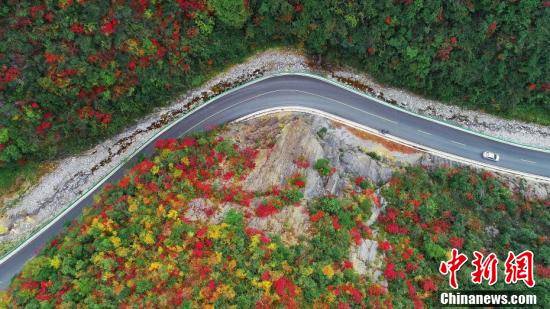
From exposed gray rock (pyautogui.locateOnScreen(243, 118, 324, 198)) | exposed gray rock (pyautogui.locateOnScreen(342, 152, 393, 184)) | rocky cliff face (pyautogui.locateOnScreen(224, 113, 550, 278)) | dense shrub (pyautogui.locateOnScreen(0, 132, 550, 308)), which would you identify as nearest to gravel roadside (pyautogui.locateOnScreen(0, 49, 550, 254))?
rocky cliff face (pyautogui.locateOnScreen(224, 113, 550, 278))

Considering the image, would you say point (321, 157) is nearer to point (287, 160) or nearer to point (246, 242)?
point (287, 160)

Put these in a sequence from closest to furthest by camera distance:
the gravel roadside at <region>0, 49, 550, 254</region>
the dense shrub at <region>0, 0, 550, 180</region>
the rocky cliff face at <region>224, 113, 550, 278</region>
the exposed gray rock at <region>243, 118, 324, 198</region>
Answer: the rocky cliff face at <region>224, 113, 550, 278</region> < the exposed gray rock at <region>243, 118, 324, 198</region> < the dense shrub at <region>0, 0, 550, 180</region> < the gravel roadside at <region>0, 49, 550, 254</region>

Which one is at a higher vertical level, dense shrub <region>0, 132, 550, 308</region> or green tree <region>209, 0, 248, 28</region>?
green tree <region>209, 0, 248, 28</region>

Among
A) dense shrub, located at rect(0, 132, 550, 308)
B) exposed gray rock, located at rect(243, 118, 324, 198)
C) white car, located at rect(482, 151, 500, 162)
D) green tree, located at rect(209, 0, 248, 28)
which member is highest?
green tree, located at rect(209, 0, 248, 28)

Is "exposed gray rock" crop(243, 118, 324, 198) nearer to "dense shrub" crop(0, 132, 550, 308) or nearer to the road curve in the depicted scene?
"dense shrub" crop(0, 132, 550, 308)

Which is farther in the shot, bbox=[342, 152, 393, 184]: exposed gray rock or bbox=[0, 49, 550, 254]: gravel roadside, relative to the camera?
bbox=[0, 49, 550, 254]: gravel roadside

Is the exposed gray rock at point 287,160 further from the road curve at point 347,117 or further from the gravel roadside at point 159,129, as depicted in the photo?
the gravel roadside at point 159,129
